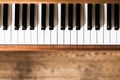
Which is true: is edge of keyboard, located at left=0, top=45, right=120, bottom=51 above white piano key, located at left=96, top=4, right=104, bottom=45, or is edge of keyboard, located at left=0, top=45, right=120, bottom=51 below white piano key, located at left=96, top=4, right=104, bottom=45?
below

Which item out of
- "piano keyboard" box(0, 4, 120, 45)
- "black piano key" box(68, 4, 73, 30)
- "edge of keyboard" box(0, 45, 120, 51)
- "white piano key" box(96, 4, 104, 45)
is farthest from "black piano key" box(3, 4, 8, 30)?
"white piano key" box(96, 4, 104, 45)

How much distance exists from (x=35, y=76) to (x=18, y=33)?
0.41m

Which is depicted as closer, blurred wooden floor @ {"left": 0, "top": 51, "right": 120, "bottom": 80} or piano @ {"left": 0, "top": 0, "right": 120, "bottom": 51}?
piano @ {"left": 0, "top": 0, "right": 120, "bottom": 51}

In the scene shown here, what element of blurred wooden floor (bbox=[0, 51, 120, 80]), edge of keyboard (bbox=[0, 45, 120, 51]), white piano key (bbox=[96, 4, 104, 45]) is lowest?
blurred wooden floor (bbox=[0, 51, 120, 80])

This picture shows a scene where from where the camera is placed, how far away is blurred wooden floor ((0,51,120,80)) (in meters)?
1.67

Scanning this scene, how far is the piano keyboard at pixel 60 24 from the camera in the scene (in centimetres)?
137

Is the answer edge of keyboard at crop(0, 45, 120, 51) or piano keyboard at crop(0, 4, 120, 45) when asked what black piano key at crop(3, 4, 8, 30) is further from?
edge of keyboard at crop(0, 45, 120, 51)

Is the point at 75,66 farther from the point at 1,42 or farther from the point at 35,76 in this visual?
the point at 1,42

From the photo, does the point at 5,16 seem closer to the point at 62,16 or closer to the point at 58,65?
the point at 62,16

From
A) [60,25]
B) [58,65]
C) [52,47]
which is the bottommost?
[58,65]

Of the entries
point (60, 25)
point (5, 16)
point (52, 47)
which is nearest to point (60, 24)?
point (60, 25)

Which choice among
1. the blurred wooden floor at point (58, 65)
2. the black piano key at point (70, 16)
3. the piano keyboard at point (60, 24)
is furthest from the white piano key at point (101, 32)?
the blurred wooden floor at point (58, 65)

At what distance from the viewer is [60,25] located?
1.38 metres

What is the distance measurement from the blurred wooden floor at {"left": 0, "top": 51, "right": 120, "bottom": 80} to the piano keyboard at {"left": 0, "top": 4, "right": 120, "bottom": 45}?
0.31m
